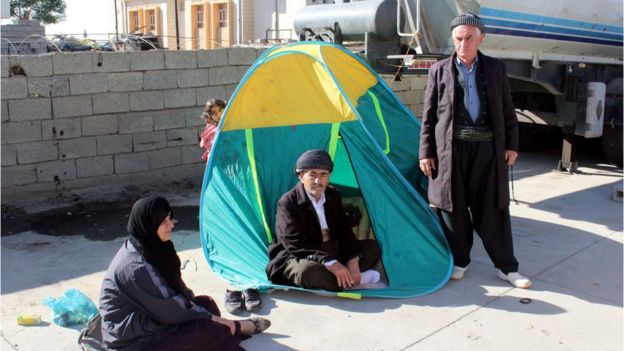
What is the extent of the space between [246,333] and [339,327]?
1.92ft

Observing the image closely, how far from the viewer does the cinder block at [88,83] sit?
641 centimetres

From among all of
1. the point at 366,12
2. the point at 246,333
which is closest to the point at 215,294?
the point at 246,333

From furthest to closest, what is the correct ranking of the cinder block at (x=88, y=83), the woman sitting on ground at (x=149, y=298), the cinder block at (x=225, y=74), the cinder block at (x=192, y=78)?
the cinder block at (x=225, y=74)
the cinder block at (x=192, y=78)
the cinder block at (x=88, y=83)
the woman sitting on ground at (x=149, y=298)

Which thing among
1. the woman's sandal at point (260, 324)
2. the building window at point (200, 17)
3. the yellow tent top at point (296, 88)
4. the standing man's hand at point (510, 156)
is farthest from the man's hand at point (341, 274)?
the building window at point (200, 17)

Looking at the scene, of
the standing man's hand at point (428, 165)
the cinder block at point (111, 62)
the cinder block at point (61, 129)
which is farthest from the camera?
the cinder block at point (111, 62)

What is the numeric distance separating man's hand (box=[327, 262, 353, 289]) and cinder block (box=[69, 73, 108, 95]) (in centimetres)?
369

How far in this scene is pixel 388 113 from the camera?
565cm

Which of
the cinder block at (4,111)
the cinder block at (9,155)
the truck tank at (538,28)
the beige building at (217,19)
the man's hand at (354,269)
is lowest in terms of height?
the man's hand at (354,269)

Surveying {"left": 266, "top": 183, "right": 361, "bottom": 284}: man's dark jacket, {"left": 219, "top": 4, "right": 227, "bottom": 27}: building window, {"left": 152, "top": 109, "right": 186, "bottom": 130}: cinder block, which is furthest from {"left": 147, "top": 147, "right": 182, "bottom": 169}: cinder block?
{"left": 219, "top": 4, "right": 227, "bottom": 27}: building window

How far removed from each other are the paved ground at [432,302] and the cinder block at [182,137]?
4.96 feet

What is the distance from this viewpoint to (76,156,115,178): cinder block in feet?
21.5

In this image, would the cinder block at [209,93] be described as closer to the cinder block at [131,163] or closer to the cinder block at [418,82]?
the cinder block at [131,163]

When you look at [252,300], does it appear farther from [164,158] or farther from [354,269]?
[164,158]

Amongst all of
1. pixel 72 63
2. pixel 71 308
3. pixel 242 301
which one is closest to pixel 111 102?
pixel 72 63
